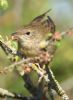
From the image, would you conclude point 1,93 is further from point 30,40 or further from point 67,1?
point 67,1

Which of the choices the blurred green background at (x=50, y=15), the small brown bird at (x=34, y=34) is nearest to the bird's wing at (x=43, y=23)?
the small brown bird at (x=34, y=34)

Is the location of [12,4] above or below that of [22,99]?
above

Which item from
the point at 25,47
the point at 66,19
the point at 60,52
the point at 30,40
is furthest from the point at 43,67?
the point at 66,19

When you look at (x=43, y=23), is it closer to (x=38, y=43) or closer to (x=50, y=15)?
(x=38, y=43)

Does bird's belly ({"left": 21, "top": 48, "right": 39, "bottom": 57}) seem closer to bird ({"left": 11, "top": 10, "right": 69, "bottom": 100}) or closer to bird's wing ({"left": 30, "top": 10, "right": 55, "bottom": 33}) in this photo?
bird ({"left": 11, "top": 10, "right": 69, "bottom": 100})

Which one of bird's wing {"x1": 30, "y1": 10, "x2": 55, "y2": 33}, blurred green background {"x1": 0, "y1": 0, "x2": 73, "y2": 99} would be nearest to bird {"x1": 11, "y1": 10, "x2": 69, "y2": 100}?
bird's wing {"x1": 30, "y1": 10, "x2": 55, "y2": 33}
